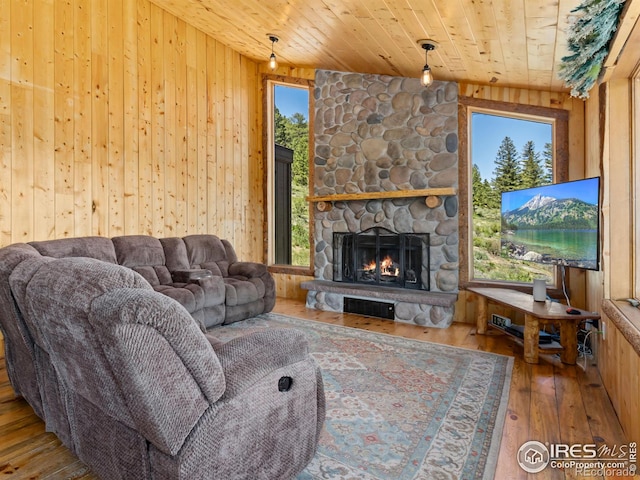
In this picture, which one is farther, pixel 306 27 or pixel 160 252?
pixel 160 252

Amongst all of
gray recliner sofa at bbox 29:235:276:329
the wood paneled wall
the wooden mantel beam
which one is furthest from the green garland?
the wood paneled wall

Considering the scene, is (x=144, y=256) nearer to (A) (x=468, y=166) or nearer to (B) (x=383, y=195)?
(B) (x=383, y=195)

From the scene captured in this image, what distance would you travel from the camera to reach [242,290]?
4.23 metres

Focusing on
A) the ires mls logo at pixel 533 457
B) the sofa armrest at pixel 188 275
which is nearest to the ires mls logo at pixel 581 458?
the ires mls logo at pixel 533 457

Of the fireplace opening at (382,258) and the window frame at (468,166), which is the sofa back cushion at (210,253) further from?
the window frame at (468,166)

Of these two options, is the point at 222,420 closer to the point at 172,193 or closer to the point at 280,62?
the point at 172,193

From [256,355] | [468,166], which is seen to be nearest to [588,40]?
[468,166]

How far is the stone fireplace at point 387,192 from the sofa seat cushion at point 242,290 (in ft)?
2.71

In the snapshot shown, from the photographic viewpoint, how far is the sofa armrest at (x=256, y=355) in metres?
1.33

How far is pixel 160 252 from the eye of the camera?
4.25 meters

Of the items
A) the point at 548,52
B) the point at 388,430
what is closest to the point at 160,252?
the point at 388,430

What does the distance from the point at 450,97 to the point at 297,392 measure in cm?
398

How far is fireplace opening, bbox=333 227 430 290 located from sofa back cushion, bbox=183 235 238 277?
1461mm

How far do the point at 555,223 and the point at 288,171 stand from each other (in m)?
4.00
